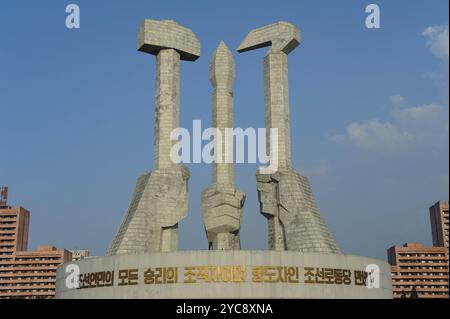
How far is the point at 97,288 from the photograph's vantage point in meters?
26.5

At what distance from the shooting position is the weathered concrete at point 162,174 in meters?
31.9

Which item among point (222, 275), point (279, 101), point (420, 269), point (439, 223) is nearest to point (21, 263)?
point (420, 269)

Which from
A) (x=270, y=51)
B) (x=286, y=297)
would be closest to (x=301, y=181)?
(x=270, y=51)

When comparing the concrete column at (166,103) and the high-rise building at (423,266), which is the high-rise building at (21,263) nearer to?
the high-rise building at (423,266)

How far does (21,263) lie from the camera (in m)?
100

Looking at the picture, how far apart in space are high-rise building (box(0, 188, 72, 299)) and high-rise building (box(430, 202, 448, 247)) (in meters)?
62.9

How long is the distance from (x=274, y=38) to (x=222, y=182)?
9.41 m

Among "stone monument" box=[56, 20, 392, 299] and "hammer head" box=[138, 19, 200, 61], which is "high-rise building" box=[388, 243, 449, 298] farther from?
"hammer head" box=[138, 19, 200, 61]

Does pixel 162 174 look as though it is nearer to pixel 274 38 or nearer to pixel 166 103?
pixel 166 103

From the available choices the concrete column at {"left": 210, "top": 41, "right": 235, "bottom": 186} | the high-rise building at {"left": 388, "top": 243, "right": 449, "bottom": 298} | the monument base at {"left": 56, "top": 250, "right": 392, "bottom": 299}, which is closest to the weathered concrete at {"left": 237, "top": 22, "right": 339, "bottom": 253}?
the concrete column at {"left": 210, "top": 41, "right": 235, "bottom": 186}

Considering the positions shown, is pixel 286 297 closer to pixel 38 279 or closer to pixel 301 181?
pixel 301 181

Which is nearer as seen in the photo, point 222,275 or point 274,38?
point 222,275
